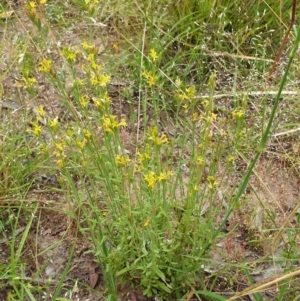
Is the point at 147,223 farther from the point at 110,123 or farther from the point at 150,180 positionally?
the point at 110,123

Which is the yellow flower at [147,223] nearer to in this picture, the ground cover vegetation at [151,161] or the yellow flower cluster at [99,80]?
the ground cover vegetation at [151,161]

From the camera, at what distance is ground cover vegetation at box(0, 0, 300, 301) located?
4.68 ft

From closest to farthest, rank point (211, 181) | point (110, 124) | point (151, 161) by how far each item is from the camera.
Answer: point (110, 124) < point (211, 181) < point (151, 161)

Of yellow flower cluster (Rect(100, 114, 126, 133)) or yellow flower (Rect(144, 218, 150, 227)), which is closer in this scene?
yellow flower cluster (Rect(100, 114, 126, 133))

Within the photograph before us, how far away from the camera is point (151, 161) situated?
157cm

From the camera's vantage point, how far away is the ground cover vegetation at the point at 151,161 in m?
1.43

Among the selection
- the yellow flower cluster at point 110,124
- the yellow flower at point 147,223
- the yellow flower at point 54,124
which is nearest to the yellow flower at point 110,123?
the yellow flower cluster at point 110,124

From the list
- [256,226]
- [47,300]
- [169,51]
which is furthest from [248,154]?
[47,300]

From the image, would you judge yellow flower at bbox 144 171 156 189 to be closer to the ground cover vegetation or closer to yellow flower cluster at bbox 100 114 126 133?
the ground cover vegetation

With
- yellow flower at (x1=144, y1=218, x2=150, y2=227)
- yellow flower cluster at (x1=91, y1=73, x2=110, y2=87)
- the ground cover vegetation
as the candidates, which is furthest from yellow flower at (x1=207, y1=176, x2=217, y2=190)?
yellow flower cluster at (x1=91, y1=73, x2=110, y2=87)

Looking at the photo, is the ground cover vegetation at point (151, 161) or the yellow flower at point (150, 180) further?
the ground cover vegetation at point (151, 161)

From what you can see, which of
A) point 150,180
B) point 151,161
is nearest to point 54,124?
point 150,180

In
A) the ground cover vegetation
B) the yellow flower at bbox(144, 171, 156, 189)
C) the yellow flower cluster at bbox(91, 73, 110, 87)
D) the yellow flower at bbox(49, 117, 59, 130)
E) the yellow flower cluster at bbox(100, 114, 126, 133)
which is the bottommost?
the ground cover vegetation

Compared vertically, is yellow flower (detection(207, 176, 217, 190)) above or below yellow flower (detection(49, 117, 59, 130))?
below
